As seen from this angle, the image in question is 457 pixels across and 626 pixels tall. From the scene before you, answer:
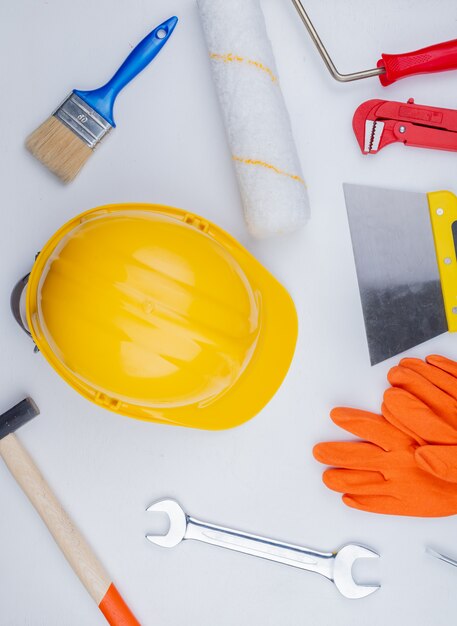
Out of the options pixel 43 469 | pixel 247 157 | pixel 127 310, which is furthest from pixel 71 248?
pixel 43 469

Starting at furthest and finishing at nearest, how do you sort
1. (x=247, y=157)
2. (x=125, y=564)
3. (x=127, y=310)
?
(x=125, y=564) < (x=247, y=157) < (x=127, y=310)

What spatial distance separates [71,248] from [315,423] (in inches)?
18.2

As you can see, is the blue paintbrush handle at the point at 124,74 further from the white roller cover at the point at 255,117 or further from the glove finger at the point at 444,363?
the glove finger at the point at 444,363

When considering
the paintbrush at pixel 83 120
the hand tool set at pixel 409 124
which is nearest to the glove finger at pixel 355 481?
the hand tool set at pixel 409 124

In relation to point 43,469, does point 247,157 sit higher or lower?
higher

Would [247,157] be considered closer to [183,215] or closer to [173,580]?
[183,215]

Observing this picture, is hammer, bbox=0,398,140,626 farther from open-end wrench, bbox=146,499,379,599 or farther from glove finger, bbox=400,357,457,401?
glove finger, bbox=400,357,457,401

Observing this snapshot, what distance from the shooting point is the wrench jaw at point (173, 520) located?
95 centimetres

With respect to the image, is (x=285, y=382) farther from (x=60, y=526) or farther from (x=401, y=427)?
(x=60, y=526)

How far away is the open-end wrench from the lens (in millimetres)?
944

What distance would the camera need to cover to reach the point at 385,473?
36.2 inches

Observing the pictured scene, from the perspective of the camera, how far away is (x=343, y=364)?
0.94m

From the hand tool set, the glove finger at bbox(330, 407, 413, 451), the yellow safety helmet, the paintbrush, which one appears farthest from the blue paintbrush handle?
the glove finger at bbox(330, 407, 413, 451)

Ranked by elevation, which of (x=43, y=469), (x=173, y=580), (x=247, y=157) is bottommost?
(x=173, y=580)
